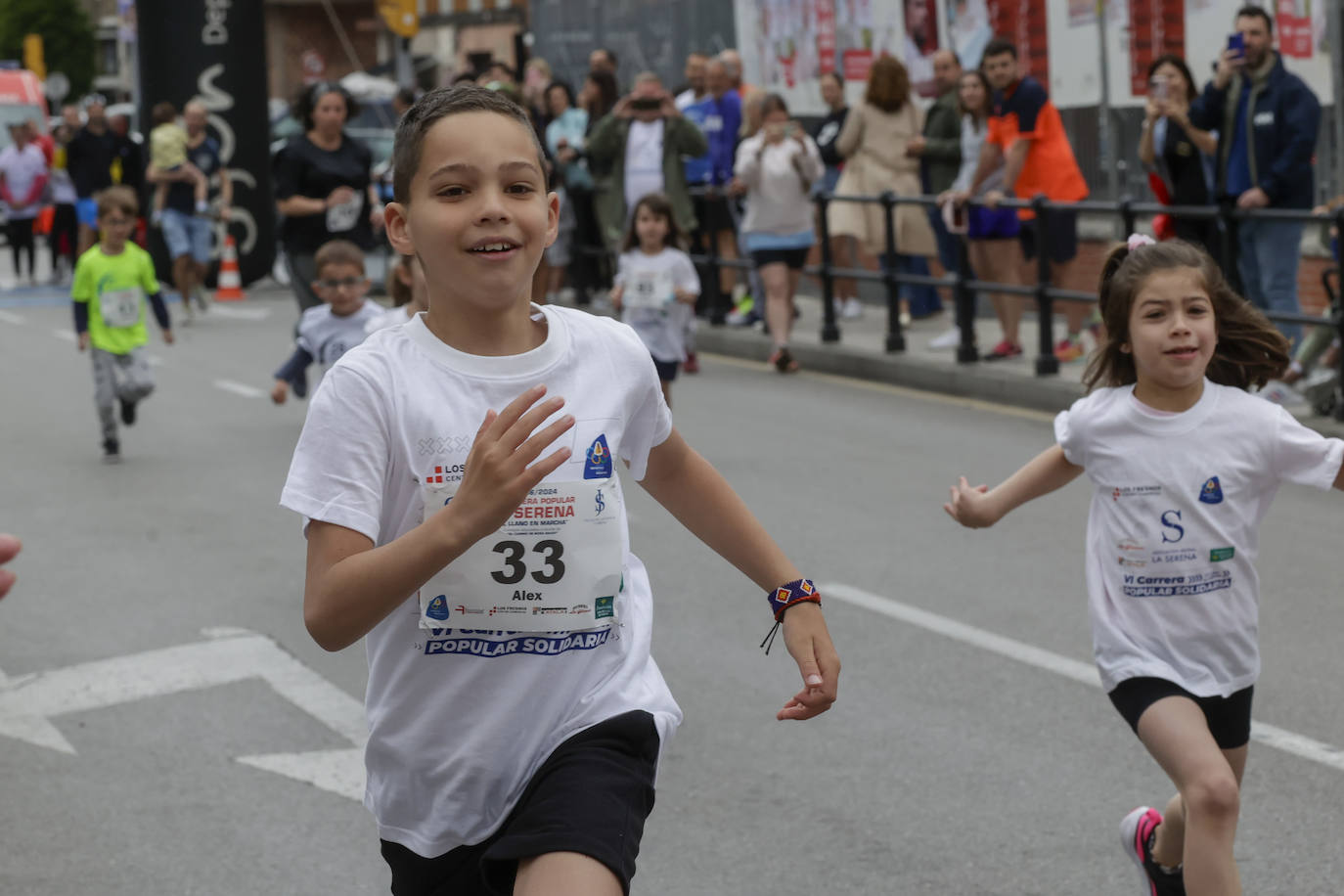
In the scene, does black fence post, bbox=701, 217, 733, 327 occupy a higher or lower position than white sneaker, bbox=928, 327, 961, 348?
higher

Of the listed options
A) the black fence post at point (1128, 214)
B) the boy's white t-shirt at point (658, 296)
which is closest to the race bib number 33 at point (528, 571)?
the boy's white t-shirt at point (658, 296)

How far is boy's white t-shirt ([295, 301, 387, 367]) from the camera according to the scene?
9758 mm

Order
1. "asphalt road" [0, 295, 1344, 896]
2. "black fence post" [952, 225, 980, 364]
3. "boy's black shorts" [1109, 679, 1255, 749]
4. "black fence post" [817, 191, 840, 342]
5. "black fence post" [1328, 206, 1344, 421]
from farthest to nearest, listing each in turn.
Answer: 1. "black fence post" [817, 191, 840, 342]
2. "black fence post" [952, 225, 980, 364]
3. "black fence post" [1328, 206, 1344, 421]
4. "asphalt road" [0, 295, 1344, 896]
5. "boy's black shorts" [1109, 679, 1255, 749]

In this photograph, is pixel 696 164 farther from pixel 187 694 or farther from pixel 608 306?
pixel 187 694

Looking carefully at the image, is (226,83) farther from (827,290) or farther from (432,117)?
(432,117)

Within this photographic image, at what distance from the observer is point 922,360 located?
47.1ft

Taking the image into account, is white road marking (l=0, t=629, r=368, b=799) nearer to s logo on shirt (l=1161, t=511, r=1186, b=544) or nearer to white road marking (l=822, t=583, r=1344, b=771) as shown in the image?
white road marking (l=822, t=583, r=1344, b=771)

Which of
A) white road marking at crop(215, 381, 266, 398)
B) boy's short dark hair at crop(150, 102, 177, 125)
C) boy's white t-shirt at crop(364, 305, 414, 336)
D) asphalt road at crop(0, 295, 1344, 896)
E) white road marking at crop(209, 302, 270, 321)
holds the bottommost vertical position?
asphalt road at crop(0, 295, 1344, 896)

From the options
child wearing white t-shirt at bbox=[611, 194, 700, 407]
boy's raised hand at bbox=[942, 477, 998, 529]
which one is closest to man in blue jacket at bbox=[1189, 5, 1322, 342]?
child wearing white t-shirt at bbox=[611, 194, 700, 407]

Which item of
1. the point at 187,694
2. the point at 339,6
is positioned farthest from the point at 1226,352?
the point at 339,6

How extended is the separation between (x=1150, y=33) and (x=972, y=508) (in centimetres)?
1181

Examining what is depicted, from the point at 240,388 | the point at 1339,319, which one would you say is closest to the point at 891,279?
the point at 1339,319

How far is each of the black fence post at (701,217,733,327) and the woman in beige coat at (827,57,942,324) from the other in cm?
136

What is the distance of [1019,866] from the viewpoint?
4.88 meters
